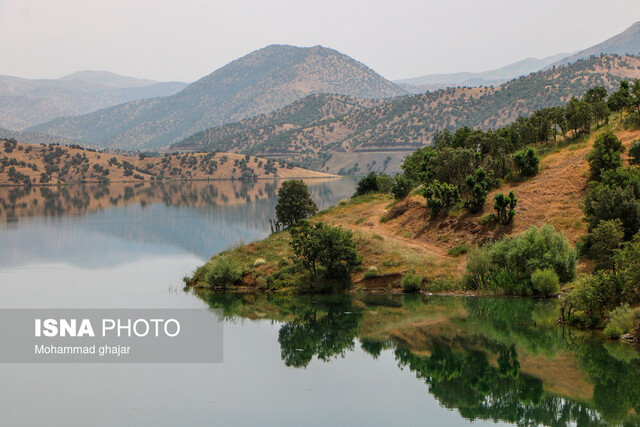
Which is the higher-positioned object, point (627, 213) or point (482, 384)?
point (627, 213)

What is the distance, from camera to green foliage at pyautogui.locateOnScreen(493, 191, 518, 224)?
146 feet

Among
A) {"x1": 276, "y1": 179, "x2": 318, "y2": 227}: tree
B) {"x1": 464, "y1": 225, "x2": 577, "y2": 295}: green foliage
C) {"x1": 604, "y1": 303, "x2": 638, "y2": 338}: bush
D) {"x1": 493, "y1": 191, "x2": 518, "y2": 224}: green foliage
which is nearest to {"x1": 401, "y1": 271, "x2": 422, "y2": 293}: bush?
{"x1": 464, "y1": 225, "x2": 577, "y2": 295}: green foliage

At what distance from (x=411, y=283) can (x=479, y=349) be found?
11171mm

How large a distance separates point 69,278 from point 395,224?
2391 centimetres

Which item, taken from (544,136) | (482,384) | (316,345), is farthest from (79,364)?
(544,136)

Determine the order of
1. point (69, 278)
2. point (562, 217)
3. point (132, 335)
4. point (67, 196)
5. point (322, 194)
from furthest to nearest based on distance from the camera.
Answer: point (67, 196)
point (322, 194)
point (69, 278)
point (562, 217)
point (132, 335)

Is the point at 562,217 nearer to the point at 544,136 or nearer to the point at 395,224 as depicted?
the point at 395,224

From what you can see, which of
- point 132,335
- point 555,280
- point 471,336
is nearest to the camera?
point 471,336

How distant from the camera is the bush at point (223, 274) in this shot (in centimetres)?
4400

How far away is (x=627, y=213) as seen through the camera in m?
39.4

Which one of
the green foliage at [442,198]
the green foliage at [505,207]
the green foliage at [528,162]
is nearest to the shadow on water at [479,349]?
the green foliage at [505,207]

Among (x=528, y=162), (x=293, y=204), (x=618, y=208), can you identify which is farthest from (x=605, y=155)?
(x=293, y=204)

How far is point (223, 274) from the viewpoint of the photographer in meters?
44.0

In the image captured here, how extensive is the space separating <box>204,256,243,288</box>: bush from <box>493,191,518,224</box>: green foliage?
16.7 metres
